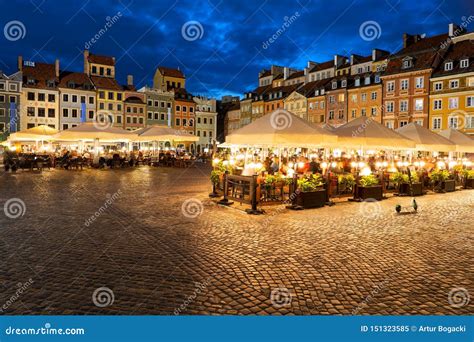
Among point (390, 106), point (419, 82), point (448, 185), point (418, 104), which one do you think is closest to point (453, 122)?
point (418, 104)

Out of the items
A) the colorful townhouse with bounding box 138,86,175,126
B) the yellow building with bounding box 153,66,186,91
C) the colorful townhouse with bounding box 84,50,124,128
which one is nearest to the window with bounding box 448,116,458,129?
the colorful townhouse with bounding box 138,86,175,126

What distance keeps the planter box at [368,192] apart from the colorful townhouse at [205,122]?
212ft

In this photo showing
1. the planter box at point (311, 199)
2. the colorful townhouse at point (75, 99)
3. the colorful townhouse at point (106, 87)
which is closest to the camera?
the planter box at point (311, 199)

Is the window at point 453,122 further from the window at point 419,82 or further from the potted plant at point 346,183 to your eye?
the potted plant at point 346,183

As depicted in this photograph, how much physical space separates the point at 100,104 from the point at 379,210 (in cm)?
5957

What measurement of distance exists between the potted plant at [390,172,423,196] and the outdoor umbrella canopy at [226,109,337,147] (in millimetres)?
5839

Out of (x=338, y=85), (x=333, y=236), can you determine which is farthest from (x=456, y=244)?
(x=338, y=85)

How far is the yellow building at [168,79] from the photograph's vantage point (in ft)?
248

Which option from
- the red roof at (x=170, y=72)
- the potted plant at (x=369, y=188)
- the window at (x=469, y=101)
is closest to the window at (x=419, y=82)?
the window at (x=469, y=101)

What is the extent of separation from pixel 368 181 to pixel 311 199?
11.2 feet

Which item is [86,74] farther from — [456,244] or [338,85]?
[456,244]

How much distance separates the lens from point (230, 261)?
6293 mm

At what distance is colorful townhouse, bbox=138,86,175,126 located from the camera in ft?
228

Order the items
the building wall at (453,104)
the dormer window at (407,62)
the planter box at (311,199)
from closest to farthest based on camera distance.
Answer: the planter box at (311,199) < the building wall at (453,104) < the dormer window at (407,62)
